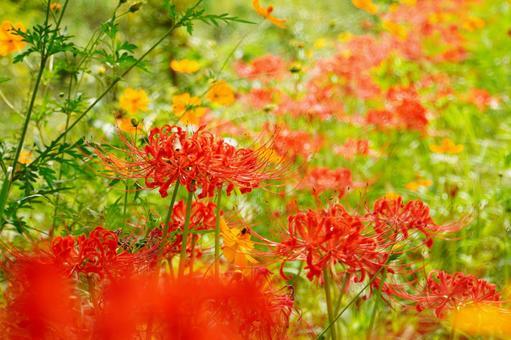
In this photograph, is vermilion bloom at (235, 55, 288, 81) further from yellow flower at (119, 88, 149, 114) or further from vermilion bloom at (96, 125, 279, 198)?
vermilion bloom at (96, 125, 279, 198)

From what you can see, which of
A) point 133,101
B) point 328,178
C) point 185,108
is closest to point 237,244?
point 328,178

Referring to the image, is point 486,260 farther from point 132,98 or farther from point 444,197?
point 132,98

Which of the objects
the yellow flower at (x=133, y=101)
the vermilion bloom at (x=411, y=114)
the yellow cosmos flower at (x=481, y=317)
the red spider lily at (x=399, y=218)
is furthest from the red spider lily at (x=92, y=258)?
Result: the vermilion bloom at (x=411, y=114)

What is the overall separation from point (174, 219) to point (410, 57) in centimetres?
314

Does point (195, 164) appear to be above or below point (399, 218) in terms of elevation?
above

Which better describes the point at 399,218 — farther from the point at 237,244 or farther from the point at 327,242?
the point at 237,244

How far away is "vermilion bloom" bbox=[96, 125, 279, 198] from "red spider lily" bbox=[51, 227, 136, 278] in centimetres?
13

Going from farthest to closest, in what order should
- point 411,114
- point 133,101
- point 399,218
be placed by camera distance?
1. point 411,114
2. point 133,101
3. point 399,218

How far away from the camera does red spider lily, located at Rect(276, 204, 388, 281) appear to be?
1.22 meters

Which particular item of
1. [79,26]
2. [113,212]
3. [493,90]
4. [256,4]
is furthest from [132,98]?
[79,26]

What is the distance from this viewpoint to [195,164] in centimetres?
122

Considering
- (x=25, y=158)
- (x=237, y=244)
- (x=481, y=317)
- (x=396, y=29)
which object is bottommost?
(x=481, y=317)

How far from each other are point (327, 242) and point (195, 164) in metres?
0.27

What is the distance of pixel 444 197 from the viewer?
3.08m
